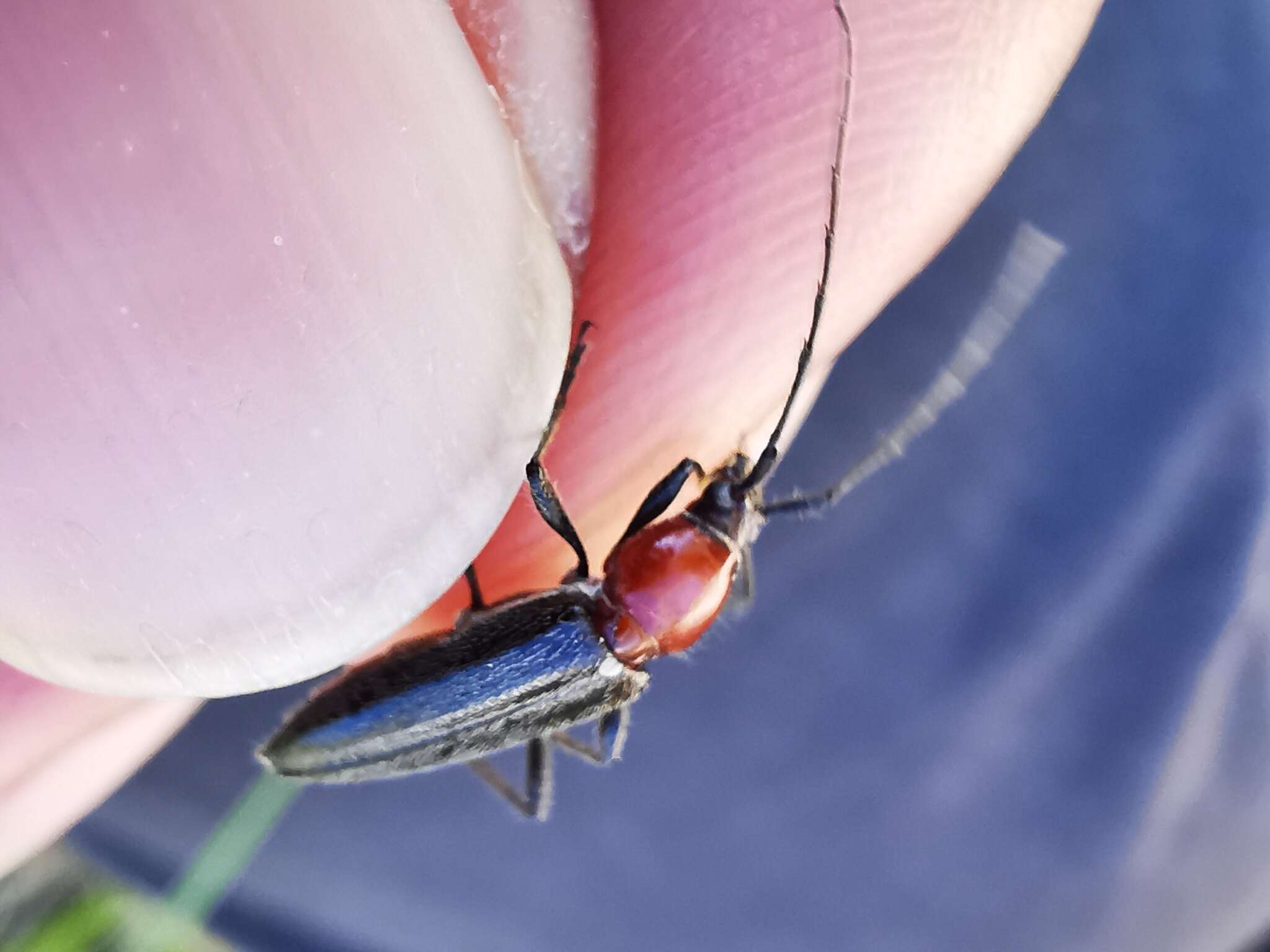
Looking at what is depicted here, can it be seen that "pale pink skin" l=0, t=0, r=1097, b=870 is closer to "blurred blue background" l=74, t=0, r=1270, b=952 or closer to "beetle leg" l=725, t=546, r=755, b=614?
"beetle leg" l=725, t=546, r=755, b=614

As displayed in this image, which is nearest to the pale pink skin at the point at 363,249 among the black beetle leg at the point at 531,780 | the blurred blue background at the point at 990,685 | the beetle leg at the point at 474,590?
the beetle leg at the point at 474,590

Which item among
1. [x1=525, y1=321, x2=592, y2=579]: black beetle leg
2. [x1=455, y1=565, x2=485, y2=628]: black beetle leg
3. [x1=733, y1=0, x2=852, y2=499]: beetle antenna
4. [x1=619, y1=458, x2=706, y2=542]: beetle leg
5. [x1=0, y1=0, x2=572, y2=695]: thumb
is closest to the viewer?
[x1=0, y1=0, x2=572, y2=695]: thumb

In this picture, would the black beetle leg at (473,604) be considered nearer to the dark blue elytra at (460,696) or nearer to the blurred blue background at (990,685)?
the dark blue elytra at (460,696)

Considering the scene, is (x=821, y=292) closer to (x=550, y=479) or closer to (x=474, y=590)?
(x=550, y=479)

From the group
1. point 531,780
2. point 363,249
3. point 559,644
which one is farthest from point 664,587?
point 363,249

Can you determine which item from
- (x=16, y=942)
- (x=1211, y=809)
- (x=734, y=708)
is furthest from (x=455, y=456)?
(x=16, y=942)

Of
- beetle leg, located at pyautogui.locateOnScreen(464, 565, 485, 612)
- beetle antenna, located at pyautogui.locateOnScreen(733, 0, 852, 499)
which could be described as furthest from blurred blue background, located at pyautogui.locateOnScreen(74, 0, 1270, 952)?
beetle leg, located at pyautogui.locateOnScreen(464, 565, 485, 612)
